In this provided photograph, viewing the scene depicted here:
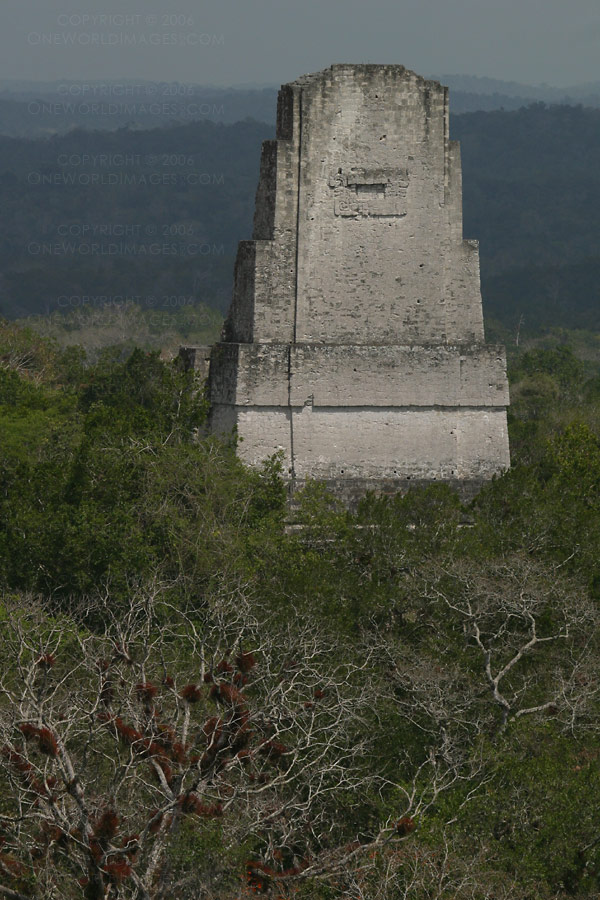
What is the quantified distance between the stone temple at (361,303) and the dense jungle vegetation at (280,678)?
890mm

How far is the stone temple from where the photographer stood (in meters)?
22.8

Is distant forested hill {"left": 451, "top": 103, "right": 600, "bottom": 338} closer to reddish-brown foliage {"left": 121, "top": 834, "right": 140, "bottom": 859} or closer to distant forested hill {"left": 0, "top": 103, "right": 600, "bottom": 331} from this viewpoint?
distant forested hill {"left": 0, "top": 103, "right": 600, "bottom": 331}

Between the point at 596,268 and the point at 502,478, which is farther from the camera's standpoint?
the point at 596,268

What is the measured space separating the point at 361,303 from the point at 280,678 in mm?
7534

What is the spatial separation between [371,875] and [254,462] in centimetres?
954

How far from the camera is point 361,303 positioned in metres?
23.0

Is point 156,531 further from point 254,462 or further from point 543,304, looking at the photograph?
point 543,304

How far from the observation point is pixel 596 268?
14875cm

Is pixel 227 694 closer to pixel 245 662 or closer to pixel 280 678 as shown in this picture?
pixel 245 662

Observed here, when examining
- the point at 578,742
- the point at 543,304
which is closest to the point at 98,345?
the point at 543,304

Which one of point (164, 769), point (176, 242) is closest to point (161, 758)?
point (164, 769)

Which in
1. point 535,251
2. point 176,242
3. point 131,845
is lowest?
point 535,251

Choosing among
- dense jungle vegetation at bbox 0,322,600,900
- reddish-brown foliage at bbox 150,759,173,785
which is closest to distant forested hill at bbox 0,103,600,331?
Result: dense jungle vegetation at bbox 0,322,600,900

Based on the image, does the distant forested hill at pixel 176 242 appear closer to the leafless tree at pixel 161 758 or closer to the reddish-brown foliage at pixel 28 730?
Answer: the leafless tree at pixel 161 758
